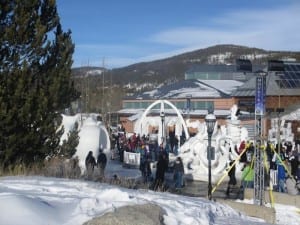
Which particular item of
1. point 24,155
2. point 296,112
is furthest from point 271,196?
point 296,112

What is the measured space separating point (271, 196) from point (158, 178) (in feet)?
18.0

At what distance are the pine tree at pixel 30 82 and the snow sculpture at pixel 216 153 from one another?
41.4 feet

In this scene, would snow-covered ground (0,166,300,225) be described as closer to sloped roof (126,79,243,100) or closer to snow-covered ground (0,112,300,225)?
snow-covered ground (0,112,300,225)

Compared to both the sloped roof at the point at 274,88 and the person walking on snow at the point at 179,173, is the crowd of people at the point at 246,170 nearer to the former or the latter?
the person walking on snow at the point at 179,173

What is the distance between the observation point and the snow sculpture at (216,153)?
93.4 feet

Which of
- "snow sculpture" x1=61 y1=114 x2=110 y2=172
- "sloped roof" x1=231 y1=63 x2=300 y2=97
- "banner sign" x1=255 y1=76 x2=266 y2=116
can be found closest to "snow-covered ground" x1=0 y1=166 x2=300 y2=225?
"banner sign" x1=255 y1=76 x2=266 y2=116

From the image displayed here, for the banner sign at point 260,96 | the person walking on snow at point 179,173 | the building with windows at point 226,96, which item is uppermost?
the building with windows at point 226,96

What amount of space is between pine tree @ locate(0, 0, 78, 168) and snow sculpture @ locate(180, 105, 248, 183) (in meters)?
12.6

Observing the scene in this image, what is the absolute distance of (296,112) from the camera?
183 feet

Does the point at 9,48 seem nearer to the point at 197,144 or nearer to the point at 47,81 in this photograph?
the point at 47,81

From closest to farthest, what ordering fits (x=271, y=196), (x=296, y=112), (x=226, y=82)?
1. (x=271, y=196)
2. (x=296, y=112)
3. (x=226, y=82)

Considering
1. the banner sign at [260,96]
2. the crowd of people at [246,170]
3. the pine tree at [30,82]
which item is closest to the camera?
the pine tree at [30,82]

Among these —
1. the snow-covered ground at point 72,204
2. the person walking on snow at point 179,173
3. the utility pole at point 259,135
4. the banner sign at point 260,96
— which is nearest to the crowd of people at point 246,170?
the person walking on snow at point 179,173

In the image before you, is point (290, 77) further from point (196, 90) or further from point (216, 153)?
point (216, 153)
